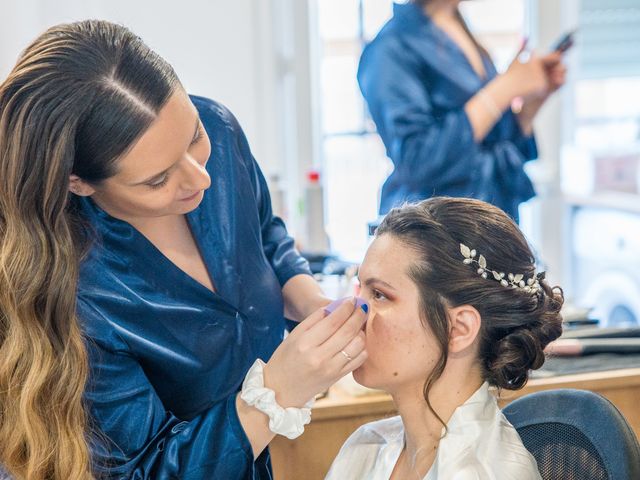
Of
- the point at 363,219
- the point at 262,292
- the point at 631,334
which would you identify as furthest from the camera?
the point at 363,219

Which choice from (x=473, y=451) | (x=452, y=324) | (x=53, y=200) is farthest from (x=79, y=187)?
(x=473, y=451)

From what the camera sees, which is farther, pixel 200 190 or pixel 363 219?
pixel 363 219

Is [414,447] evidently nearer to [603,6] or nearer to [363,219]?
[363,219]

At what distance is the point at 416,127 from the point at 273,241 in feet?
1.85

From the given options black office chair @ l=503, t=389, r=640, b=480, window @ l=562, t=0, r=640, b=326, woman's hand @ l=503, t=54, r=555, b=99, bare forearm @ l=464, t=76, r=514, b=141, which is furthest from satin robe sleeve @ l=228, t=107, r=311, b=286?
window @ l=562, t=0, r=640, b=326

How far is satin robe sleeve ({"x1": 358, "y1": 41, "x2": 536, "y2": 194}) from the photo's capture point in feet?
6.89

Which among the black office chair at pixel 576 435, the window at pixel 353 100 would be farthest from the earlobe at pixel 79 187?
the window at pixel 353 100

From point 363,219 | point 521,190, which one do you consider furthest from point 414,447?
point 363,219

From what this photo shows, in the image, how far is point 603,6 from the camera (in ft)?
14.0

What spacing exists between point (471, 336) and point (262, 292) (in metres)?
0.37

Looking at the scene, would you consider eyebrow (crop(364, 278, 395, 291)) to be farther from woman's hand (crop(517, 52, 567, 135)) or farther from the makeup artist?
woman's hand (crop(517, 52, 567, 135))

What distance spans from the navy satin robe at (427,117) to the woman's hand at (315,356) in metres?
0.93

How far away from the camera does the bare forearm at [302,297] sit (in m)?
1.62

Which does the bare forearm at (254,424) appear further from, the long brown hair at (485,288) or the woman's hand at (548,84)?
the woman's hand at (548,84)
